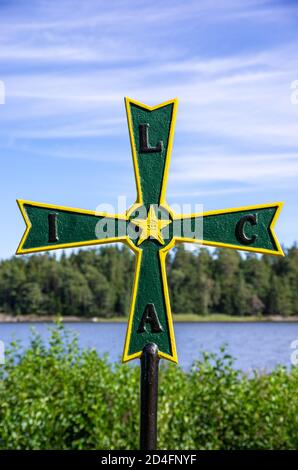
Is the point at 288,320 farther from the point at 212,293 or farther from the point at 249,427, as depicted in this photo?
the point at 249,427

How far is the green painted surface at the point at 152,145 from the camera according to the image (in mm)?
3764

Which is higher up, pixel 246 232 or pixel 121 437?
pixel 246 232

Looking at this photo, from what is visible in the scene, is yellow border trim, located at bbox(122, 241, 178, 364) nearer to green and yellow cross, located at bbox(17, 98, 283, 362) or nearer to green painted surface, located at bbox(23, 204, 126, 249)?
green and yellow cross, located at bbox(17, 98, 283, 362)

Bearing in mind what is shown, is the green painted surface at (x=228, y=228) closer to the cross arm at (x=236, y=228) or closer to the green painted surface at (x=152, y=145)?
the cross arm at (x=236, y=228)

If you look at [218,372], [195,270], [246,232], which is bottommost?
[218,372]

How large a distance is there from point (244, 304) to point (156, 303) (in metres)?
39.2

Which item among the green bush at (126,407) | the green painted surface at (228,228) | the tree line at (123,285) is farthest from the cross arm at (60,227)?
the tree line at (123,285)

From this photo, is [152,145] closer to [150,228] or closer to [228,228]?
[150,228]

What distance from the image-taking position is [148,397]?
3.57 metres

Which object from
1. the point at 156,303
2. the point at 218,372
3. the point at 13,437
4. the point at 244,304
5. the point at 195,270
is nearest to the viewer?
the point at 156,303

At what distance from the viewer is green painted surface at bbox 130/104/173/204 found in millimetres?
3764

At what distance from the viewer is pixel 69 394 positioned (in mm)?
7320

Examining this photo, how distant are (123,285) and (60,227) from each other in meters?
38.8
